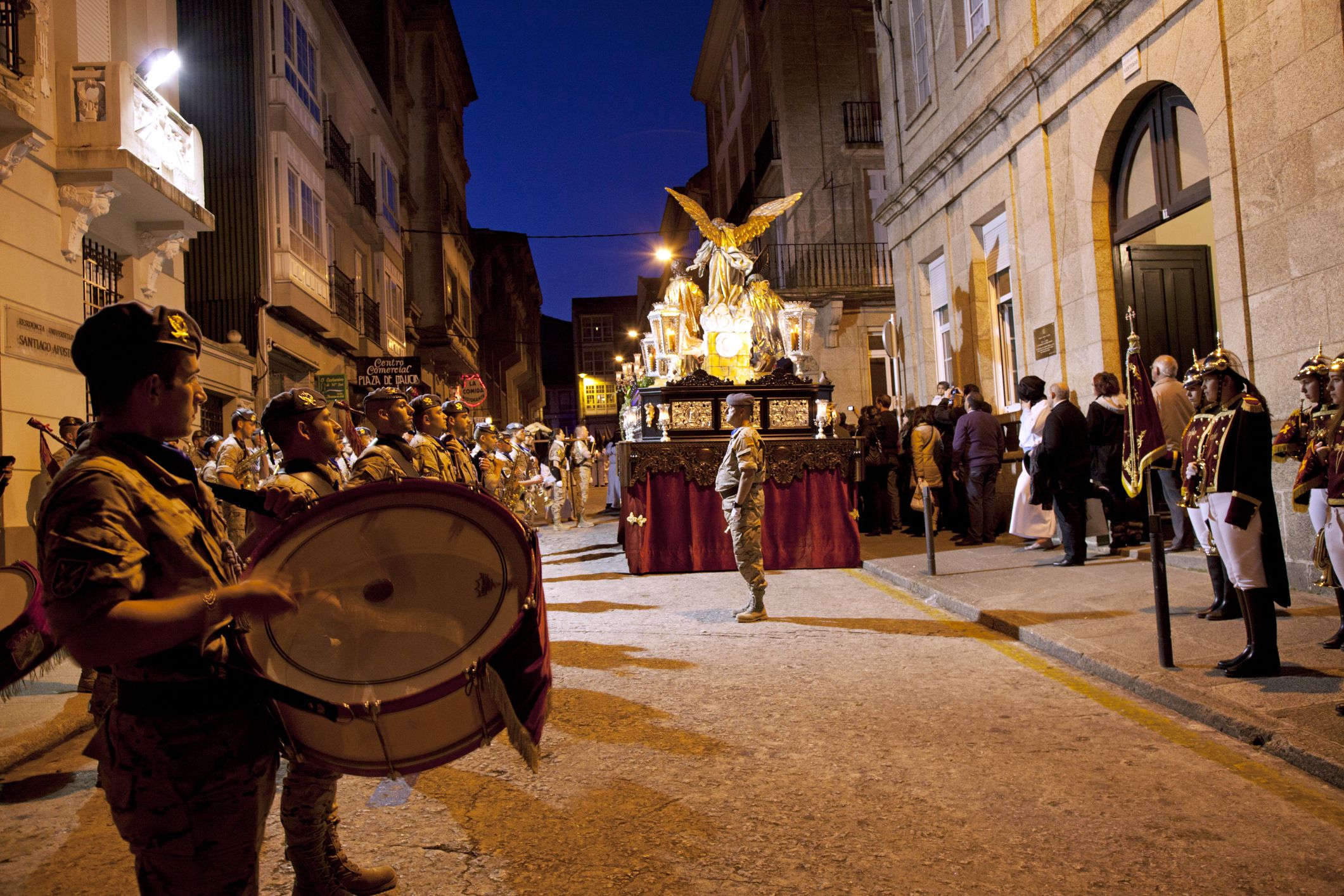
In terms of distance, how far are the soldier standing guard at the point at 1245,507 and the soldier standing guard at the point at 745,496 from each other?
3617 mm

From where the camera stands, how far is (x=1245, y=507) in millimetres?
5422

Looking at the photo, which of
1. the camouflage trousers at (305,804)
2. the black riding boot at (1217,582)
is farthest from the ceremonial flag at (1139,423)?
the camouflage trousers at (305,804)

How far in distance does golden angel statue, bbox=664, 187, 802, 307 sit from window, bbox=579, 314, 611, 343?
220 ft

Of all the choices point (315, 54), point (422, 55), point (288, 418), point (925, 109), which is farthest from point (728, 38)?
point (288, 418)

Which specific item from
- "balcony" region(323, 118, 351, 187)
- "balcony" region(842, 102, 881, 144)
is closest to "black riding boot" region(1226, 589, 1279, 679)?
"balcony" region(842, 102, 881, 144)

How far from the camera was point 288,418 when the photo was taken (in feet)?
12.1

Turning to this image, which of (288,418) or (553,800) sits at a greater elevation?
(288,418)

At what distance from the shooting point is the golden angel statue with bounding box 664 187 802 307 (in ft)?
46.2

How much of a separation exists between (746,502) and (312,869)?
5901 millimetres

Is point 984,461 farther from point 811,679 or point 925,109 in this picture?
point 925,109

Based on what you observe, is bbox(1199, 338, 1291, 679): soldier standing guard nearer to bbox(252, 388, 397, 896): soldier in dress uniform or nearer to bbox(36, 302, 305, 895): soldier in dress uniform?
bbox(252, 388, 397, 896): soldier in dress uniform

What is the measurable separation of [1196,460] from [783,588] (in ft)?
16.1

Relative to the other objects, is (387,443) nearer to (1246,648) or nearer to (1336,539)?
(1246,648)

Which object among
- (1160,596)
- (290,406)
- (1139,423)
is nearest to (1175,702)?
(1160,596)
